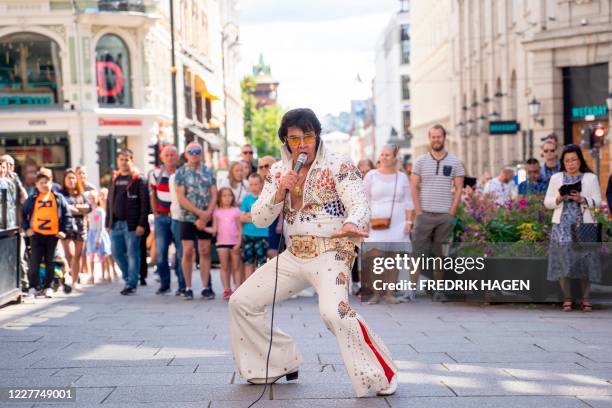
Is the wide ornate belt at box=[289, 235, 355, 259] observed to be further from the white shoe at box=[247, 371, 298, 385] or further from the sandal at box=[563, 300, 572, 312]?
the sandal at box=[563, 300, 572, 312]

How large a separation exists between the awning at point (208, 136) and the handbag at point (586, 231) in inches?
1475

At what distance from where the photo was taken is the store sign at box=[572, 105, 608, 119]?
30.5 m

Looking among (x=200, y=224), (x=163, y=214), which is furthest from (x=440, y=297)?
(x=163, y=214)

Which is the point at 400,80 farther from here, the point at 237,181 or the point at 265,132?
the point at 237,181

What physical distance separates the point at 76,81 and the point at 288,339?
107 ft

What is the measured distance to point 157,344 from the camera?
9242mm

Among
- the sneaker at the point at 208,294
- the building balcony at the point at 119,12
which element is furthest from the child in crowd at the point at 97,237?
the building balcony at the point at 119,12

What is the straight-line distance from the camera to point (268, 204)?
22.2 ft

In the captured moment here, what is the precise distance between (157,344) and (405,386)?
2957 mm

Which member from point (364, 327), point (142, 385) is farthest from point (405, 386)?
point (142, 385)

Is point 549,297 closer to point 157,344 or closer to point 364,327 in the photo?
point 157,344

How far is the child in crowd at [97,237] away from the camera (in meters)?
17.2

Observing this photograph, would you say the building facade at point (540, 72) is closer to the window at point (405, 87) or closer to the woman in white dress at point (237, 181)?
the woman in white dress at point (237, 181)

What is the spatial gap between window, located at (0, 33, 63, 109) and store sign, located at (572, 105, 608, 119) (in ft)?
A: 59.9
